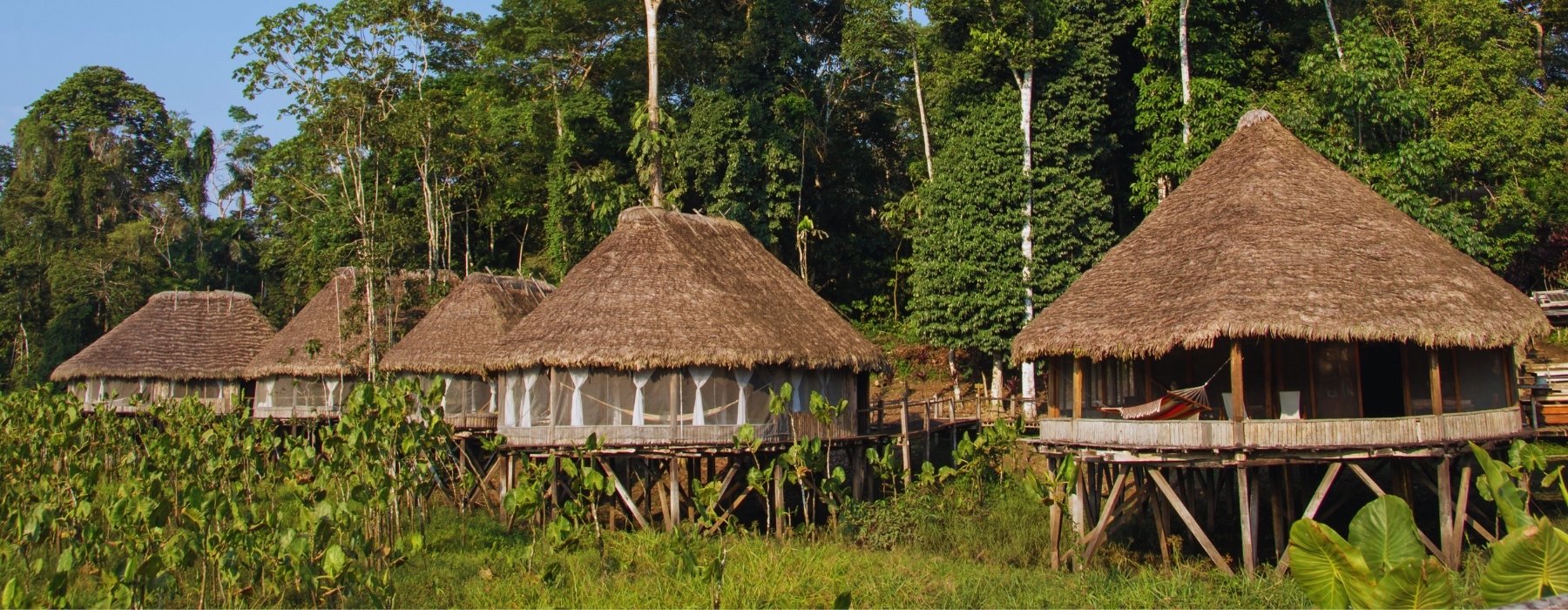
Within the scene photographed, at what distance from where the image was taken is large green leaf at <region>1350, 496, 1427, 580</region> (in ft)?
20.6

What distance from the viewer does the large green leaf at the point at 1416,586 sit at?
5.53m

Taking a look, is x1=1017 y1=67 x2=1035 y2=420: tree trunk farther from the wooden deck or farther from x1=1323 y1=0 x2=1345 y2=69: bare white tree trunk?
the wooden deck

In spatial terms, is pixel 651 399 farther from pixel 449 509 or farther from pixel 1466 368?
pixel 1466 368

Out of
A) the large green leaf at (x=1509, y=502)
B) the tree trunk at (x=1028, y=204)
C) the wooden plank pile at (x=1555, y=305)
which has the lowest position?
the large green leaf at (x=1509, y=502)

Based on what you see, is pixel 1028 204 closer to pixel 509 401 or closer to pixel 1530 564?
pixel 509 401

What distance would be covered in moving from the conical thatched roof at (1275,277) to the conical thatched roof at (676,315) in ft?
14.8

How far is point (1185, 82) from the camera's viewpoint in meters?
26.7

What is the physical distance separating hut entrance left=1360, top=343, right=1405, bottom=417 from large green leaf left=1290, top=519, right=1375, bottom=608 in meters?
13.3

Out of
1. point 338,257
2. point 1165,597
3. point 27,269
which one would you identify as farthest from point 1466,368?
point 27,269

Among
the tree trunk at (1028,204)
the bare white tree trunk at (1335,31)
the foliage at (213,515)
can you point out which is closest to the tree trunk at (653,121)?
the tree trunk at (1028,204)

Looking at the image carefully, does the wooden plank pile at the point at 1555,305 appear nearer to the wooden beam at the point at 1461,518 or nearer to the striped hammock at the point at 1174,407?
the wooden beam at the point at 1461,518

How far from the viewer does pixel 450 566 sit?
16203 millimetres

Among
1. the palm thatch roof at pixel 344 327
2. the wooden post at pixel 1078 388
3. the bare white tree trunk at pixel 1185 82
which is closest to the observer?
the wooden post at pixel 1078 388

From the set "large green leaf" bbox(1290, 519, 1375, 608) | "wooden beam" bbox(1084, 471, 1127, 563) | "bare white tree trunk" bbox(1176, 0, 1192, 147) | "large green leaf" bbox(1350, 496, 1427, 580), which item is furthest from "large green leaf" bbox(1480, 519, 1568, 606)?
"bare white tree trunk" bbox(1176, 0, 1192, 147)
